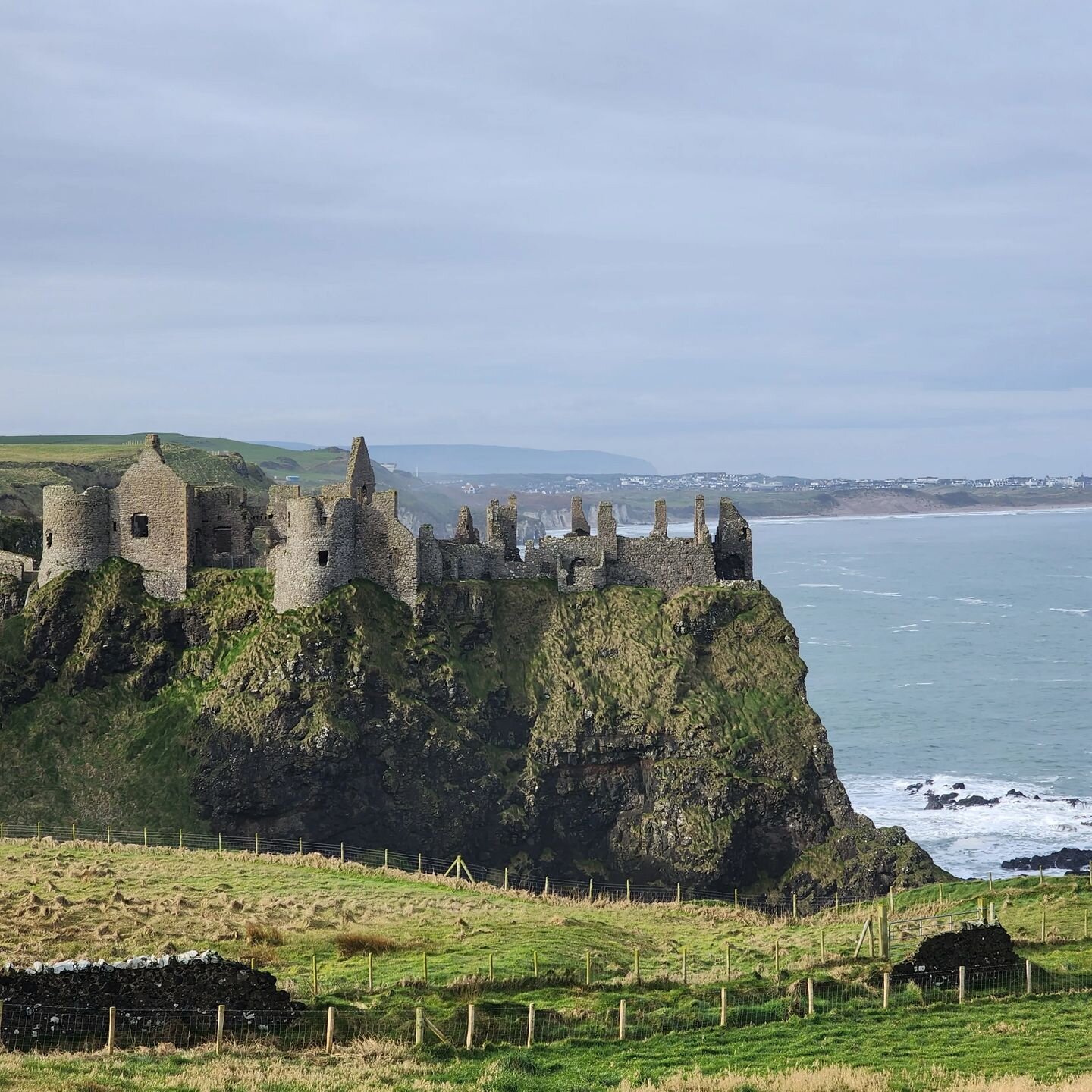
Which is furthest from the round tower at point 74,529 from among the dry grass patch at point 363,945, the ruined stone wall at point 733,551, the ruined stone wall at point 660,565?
the dry grass patch at point 363,945

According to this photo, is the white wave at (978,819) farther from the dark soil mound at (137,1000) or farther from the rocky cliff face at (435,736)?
the dark soil mound at (137,1000)

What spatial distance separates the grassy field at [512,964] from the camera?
27.5 metres

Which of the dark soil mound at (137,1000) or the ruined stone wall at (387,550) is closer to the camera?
the dark soil mound at (137,1000)

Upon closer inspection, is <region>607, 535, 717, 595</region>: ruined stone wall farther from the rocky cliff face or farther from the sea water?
the sea water

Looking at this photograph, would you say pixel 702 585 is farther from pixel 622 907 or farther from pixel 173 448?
pixel 173 448

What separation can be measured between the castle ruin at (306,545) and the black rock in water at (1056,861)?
67.3 ft

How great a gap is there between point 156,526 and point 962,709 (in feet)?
225

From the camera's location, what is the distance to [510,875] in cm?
6812

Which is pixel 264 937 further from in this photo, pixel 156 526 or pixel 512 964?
pixel 156 526

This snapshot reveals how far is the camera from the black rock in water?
7425cm

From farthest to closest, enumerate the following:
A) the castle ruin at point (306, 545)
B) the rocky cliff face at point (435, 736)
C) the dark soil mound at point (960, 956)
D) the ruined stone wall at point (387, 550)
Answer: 1. the ruined stone wall at point (387, 550)
2. the castle ruin at point (306, 545)
3. the rocky cliff face at point (435, 736)
4. the dark soil mound at point (960, 956)

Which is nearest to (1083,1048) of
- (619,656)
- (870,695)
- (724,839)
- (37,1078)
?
(37,1078)

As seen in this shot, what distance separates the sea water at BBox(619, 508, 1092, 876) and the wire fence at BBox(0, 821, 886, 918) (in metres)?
12.4

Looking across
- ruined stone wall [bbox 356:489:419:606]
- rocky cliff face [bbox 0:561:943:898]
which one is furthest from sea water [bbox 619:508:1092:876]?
ruined stone wall [bbox 356:489:419:606]
